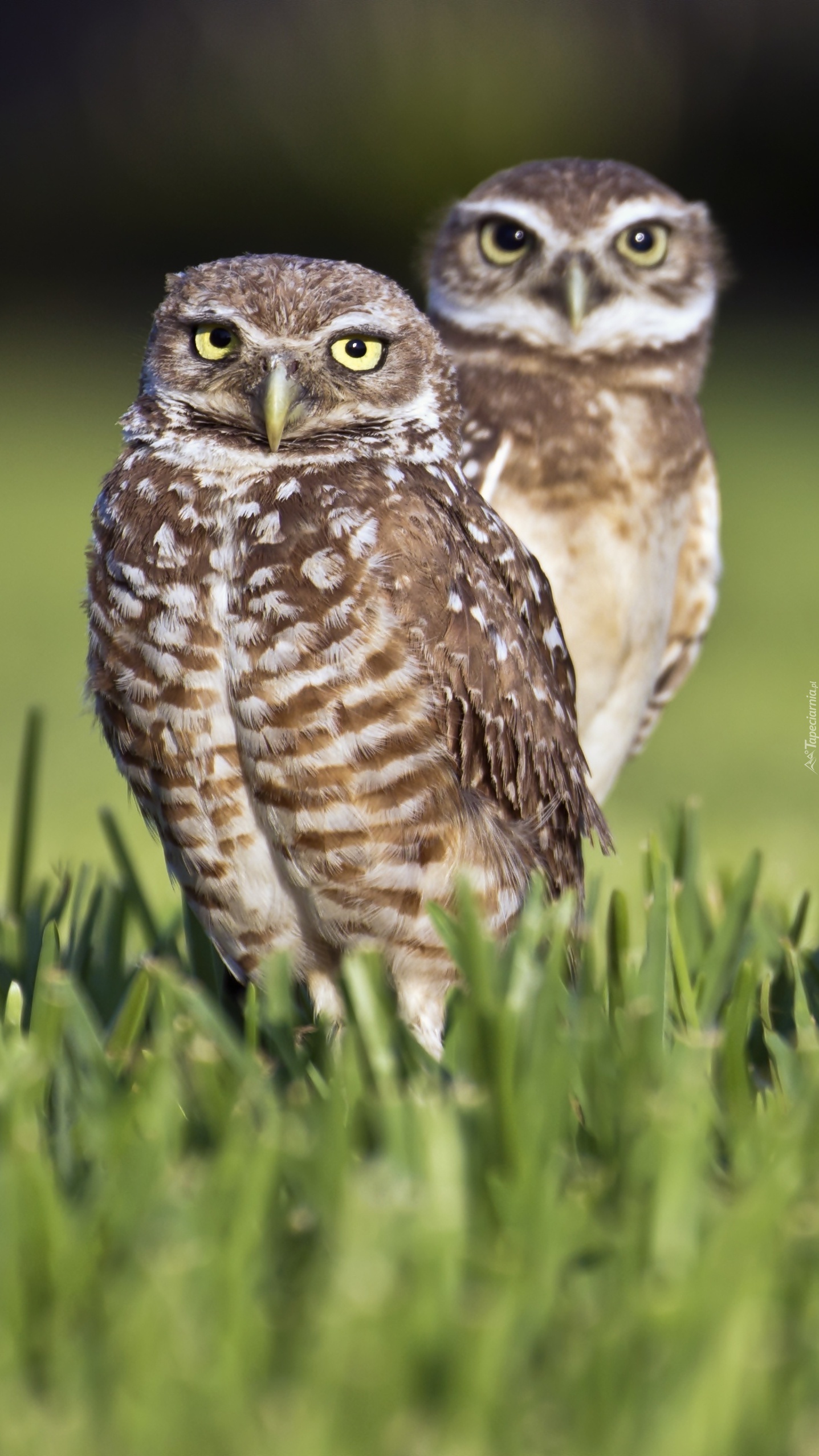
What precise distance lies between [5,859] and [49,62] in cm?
1513

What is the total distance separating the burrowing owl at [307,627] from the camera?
209 centimetres

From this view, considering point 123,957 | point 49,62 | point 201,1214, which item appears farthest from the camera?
point 49,62

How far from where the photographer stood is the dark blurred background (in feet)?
52.3

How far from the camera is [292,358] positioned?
82.2 inches

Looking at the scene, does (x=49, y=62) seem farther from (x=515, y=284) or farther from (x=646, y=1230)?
(x=646, y=1230)

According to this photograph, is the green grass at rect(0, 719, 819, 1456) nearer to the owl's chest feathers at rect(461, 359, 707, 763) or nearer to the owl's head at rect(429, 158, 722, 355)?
the owl's chest feathers at rect(461, 359, 707, 763)

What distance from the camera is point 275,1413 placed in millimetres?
1228

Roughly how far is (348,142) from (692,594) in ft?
46.9

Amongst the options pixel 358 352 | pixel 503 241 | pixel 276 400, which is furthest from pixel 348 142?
pixel 276 400

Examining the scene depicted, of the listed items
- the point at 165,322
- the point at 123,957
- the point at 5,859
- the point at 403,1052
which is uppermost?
the point at 165,322

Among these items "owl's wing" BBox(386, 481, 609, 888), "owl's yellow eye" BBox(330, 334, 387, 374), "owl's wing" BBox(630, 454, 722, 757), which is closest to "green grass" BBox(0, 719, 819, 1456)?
"owl's wing" BBox(386, 481, 609, 888)

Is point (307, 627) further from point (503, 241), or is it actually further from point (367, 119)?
point (367, 119)

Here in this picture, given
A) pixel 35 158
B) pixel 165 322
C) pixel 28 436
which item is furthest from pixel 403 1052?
pixel 35 158

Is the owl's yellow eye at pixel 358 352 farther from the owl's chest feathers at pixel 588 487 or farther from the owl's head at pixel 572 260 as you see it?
the owl's head at pixel 572 260
